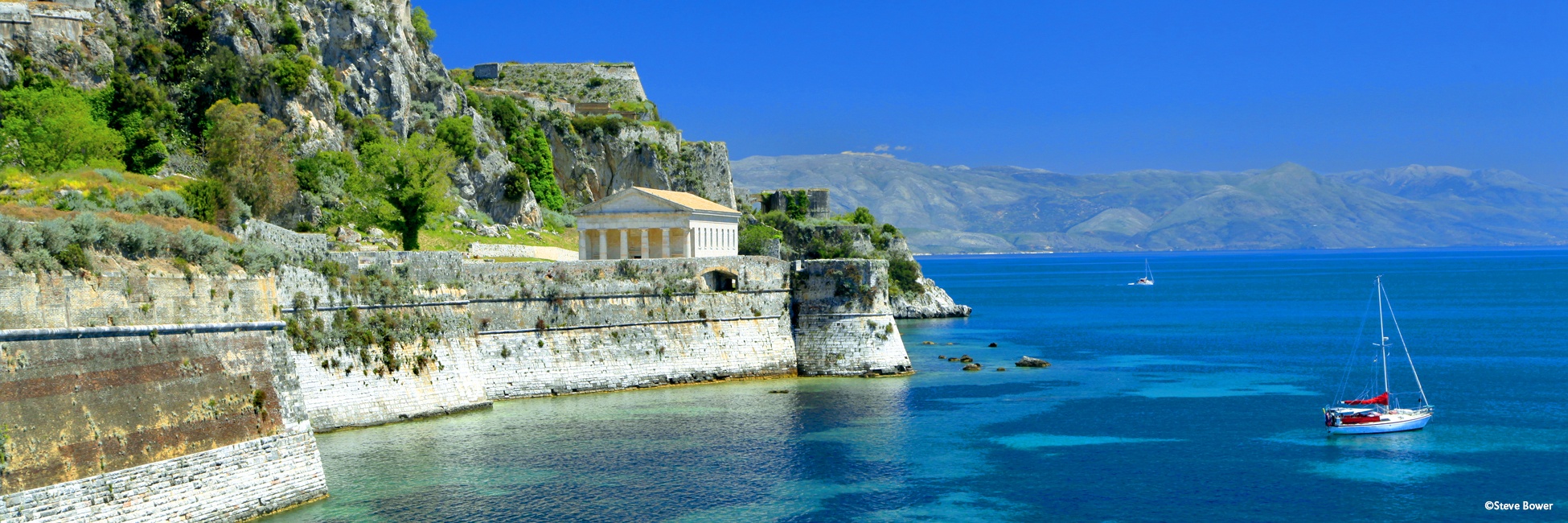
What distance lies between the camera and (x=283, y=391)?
27.9 metres

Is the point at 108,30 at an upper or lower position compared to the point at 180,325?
upper

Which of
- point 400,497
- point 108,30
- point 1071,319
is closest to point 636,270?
point 400,497

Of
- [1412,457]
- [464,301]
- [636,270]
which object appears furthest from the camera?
[636,270]

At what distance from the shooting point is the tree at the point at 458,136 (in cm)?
6969

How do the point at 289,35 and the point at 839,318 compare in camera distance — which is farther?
the point at 289,35

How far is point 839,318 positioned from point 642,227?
964 cm

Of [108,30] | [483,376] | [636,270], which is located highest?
[108,30]

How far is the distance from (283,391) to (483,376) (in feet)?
48.2

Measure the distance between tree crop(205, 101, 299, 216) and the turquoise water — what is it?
1328cm

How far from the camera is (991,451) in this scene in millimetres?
36750

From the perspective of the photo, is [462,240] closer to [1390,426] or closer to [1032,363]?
[1032,363]

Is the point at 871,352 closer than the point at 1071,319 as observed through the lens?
Yes

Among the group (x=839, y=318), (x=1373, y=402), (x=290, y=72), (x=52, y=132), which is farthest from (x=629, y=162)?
(x=1373, y=402)

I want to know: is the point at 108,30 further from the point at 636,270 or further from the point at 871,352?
the point at 871,352
